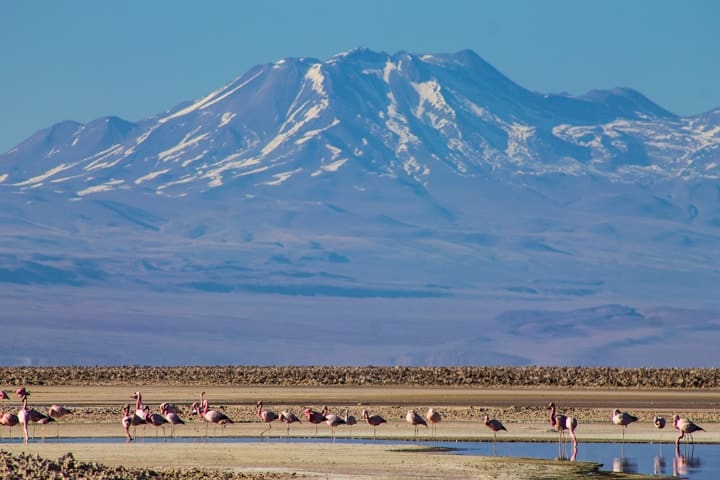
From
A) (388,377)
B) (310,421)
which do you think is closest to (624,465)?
(310,421)

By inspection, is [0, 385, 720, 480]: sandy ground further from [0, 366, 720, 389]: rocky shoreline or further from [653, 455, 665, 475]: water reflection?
[0, 366, 720, 389]: rocky shoreline

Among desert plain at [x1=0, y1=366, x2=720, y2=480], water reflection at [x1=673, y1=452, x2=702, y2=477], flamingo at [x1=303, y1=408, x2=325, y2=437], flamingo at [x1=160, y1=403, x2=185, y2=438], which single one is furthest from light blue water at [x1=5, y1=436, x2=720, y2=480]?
flamingo at [x1=303, y1=408, x2=325, y2=437]

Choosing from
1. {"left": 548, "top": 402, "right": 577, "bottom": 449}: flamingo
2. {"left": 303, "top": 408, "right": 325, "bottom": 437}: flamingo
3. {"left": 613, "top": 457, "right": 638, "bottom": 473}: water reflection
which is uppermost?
{"left": 303, "top": 408, "right": 325, "bottom": 437}: flamingo

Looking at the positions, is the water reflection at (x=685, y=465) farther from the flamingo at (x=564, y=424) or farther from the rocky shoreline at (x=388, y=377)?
the rocky shoreline at (x=388, y=377)

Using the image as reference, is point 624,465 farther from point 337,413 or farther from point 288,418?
point 337,413

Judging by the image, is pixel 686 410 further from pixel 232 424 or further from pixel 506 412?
pixel 232 424

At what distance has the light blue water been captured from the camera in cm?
3506

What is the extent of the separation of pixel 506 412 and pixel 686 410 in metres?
6.24

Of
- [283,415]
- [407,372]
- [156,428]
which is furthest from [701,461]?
[407,372]

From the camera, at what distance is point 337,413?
49.3m

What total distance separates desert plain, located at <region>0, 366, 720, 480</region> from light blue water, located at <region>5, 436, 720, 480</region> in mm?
335

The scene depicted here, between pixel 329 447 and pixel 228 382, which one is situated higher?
pixel 228 382

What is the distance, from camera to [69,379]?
7200cm

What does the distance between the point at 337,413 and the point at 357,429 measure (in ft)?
17.7
